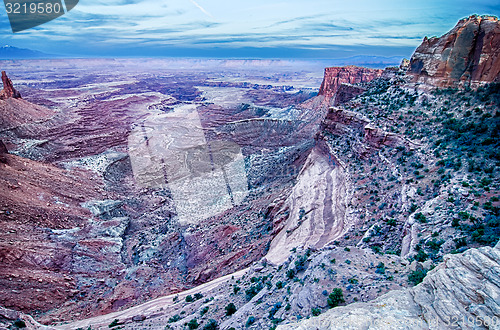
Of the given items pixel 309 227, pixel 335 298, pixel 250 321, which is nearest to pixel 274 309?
pixel 250 321

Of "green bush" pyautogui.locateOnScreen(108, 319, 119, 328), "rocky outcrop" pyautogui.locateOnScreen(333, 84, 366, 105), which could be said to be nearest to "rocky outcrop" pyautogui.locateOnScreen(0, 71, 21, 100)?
"rocky outcrop" pyautogui.locateOnScreen(333, 84, 366, 105)

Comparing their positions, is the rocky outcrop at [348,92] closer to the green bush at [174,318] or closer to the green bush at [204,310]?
the green bush at [204,310]

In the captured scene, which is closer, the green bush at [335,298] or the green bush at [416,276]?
the green bush at [416,276]

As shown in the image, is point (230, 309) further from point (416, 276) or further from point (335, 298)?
point (416, 276)

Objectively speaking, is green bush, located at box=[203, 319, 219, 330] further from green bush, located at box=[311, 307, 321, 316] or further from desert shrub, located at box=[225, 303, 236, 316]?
green bush, located at box=[311, 307, 321, 316]

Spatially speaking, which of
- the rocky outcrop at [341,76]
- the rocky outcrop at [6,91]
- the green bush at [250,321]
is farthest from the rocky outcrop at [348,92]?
the rocky outcrop at [6,91]

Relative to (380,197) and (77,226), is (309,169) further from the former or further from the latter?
(77,226)
